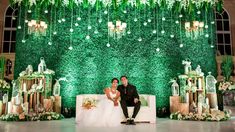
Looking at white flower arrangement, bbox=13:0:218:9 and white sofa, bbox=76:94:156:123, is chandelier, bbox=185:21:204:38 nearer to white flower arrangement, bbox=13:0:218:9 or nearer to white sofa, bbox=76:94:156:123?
white flower arrangement, bbox=13:0:218:9

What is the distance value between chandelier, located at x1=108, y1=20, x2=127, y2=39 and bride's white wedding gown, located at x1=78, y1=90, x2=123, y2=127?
274cm

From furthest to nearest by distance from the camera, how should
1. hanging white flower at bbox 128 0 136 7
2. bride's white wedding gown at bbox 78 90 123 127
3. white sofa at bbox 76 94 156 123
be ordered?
hanging white flower at bbox 128 0 136 7 < white sofa at bbox 76 94 156 123 < bride's white wedding gown at bbox 78 90 123 127

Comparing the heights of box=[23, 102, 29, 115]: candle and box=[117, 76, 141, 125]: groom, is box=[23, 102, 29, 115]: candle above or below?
below

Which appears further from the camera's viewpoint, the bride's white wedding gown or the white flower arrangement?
the white flower arrangement

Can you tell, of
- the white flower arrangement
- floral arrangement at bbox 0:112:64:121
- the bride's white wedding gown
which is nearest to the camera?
the bride's white wedding gown

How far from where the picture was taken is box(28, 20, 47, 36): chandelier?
7.35 metres

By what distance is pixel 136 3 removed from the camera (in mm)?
7871

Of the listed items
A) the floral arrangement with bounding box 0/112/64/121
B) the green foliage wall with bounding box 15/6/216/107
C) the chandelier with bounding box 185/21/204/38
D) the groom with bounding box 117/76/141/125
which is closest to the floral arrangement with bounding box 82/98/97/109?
the groom with bounding box 117/76/141/125

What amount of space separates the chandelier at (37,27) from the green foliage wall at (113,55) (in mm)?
152

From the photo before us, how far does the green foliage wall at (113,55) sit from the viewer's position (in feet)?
24.7

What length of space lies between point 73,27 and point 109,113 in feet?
11.4

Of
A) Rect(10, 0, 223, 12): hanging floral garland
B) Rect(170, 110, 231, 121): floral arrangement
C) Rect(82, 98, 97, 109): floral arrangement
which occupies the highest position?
Rect(10, 0, 223, 12): hanging floral garland

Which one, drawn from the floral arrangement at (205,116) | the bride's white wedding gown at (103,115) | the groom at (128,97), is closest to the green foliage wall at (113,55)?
the floral arrangement at (205,116)

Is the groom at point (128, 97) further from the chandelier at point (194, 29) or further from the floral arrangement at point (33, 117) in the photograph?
the chandelier at point (194, 29)
